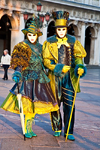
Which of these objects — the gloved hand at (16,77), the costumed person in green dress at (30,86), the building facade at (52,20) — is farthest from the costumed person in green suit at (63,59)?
the building facade at (52,20)

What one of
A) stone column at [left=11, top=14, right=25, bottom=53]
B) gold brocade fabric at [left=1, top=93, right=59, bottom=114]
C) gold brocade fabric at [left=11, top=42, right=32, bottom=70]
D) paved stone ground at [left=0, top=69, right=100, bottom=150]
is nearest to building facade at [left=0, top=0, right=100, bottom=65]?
stone column at [left=11, top=14, right=25, bottom=53]

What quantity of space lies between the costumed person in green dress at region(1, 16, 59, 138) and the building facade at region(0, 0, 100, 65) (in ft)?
68.1

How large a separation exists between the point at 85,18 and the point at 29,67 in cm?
2845

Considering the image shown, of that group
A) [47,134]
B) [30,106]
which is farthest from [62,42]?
[47,134]

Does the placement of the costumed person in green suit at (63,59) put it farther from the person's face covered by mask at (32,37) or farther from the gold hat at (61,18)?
the person's face covered by mask at (32,37)

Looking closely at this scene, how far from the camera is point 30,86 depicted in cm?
509

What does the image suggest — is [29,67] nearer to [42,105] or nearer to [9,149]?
[42,105]

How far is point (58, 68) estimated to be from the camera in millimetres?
4953

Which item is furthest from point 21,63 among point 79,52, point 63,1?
point 63,1

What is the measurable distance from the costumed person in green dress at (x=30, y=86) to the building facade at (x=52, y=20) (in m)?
20.8

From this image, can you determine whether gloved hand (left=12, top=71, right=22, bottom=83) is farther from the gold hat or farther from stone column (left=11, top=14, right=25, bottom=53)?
stone column (left=11, top=14, right=25, bottom=53)

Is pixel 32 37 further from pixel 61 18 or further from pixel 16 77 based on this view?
pixel 16 77

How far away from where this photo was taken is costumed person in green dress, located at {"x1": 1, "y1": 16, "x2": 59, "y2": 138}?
504cm

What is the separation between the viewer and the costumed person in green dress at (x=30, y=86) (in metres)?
5.04
